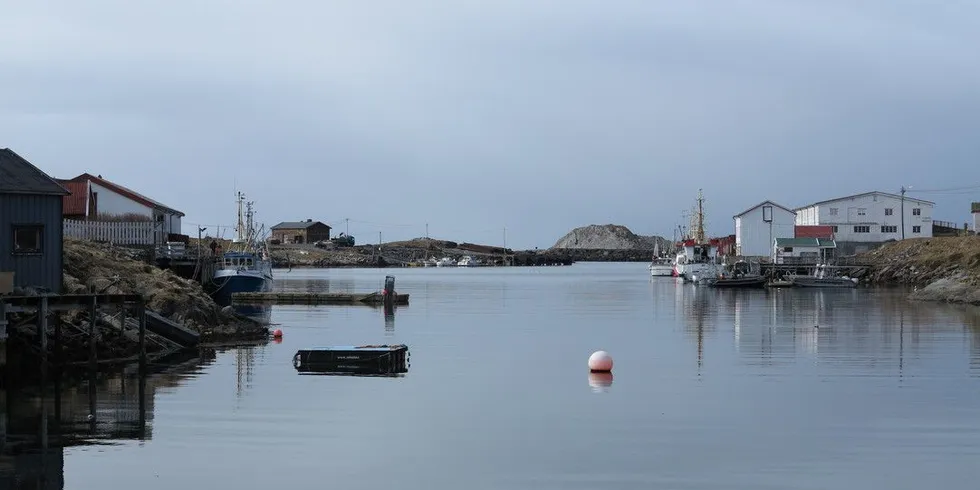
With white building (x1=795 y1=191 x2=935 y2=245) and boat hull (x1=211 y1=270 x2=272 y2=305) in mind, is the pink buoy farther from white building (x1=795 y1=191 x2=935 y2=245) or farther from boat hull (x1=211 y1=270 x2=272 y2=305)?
white building (x1=795 y1=191 x2=935 y2=245)

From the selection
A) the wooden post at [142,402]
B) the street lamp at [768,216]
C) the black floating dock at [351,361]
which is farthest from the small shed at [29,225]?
the street lamp at [768,216]

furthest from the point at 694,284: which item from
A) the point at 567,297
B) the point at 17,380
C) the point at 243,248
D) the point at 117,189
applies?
the point at 17,380

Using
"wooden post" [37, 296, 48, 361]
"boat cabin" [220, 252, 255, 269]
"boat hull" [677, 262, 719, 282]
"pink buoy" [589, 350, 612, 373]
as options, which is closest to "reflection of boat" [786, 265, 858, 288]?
"boat hull" [677, 262, 719, 282]

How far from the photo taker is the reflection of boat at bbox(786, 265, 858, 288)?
337ft

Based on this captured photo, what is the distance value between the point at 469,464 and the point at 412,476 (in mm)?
1382

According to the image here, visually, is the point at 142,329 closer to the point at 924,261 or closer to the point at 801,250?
the point at 924,261

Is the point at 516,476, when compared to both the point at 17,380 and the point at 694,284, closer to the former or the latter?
the point at 17,380

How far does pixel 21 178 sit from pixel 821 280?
278 ft

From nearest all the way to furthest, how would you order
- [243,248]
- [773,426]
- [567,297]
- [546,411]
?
1. [773,426]
2. [546,411]
3. [243,248]
4. [567,297]

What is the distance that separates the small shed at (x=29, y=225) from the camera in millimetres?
31172

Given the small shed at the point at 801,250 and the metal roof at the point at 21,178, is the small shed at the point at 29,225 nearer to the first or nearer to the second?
the metal roof at the point at 21,178

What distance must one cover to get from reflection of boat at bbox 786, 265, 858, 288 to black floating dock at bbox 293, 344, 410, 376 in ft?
248

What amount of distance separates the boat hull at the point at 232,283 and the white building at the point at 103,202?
15.6ft

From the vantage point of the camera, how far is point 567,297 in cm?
8744
